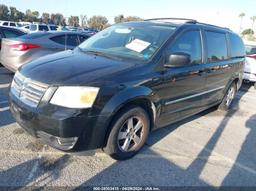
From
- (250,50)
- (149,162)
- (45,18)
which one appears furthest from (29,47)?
(45,18)

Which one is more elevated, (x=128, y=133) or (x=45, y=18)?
(x=45, y=18)

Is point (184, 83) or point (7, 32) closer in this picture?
point (184, 83)

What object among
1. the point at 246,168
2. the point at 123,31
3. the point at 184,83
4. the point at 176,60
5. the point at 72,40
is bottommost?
the point at 246,168

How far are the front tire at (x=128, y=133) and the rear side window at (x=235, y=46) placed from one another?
3.23 metres

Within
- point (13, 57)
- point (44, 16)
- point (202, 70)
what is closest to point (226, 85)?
point (202, 70)

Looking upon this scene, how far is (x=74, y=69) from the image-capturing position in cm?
325

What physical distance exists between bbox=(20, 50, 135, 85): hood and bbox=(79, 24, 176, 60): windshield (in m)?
0.33

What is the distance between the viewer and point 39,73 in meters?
3.21

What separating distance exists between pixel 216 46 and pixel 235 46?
120cm

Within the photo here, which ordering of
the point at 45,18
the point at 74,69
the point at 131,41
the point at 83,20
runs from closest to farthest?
the point at 74,69
the point at 131,41
the point at 83,20
the point at 45,18

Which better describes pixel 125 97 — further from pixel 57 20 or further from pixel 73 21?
pixel 57 20

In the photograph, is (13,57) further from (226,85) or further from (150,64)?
(226,85)

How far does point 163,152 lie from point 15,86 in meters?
2.24

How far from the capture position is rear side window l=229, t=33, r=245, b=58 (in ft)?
19.0
